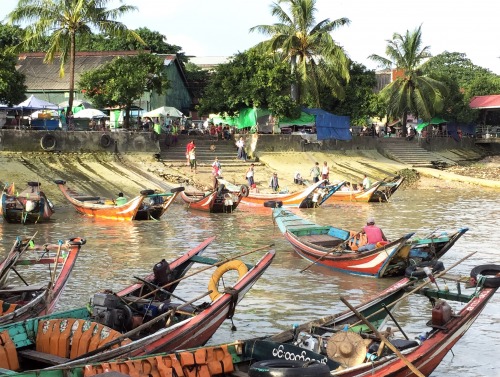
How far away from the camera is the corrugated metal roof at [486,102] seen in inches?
2218

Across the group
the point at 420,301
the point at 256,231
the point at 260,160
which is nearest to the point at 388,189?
the point at 260,160

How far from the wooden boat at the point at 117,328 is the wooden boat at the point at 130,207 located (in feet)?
45.2

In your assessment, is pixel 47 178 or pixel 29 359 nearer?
pixel 29 359

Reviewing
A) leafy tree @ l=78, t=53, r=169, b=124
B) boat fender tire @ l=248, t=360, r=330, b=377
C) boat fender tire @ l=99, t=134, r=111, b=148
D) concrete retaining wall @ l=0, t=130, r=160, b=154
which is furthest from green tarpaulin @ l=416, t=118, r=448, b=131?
boat fender tire @ l=248, t=360, r=330, b=377

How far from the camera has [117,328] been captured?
9.85 m

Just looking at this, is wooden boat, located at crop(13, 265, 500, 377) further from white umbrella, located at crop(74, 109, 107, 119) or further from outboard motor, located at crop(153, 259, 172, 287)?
white umbrella, located at crop(74, 109, 107, 119)

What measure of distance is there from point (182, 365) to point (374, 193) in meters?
24.3

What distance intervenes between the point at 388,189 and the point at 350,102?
14.4 metres

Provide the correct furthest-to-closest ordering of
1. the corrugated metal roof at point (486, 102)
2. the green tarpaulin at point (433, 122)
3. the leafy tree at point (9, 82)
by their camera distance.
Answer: the corrugated metal roof at point (486, 102)
the green tarpaulin at point (433, 122)
the leafy tree at point (9, 82)

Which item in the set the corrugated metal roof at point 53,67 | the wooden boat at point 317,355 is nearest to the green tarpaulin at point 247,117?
the corrugated metal roof at point 53,67

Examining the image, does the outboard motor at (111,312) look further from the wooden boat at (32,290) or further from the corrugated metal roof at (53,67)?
the corrugated metal roof at (53,67)

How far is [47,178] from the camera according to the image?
98.4 feet

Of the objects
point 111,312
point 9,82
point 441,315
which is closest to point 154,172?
point 9,82

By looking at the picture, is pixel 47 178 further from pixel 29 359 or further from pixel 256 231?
pixel 29 359
